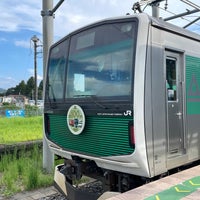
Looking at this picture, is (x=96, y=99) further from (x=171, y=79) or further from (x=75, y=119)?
(x=171, y=79)

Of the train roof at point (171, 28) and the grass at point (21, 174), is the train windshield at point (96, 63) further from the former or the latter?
the grass at point (21, 174)

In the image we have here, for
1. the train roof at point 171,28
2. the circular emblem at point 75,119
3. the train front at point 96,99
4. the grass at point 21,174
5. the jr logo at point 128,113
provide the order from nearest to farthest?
the jr logo at point 128,113 < the train front at point 96,99 < the train roof at point 171,28 < the circular emblem at point 75,119 < the grass at point 21,174

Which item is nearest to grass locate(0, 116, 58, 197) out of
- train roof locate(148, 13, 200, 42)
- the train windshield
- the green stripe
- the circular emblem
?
the green stripe

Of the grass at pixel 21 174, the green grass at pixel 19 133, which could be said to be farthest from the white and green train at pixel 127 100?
the green grass at pixel 19 133

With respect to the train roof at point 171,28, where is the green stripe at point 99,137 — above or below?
below

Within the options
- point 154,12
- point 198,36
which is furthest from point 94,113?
point 154,12

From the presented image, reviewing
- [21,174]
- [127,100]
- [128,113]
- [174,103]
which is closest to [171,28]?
[174,103]

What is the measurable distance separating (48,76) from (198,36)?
2.57 m

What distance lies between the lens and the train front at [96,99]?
12.5 feet

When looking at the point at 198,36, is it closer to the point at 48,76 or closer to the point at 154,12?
the point at 48,76

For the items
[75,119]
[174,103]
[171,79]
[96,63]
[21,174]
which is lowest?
[21,174]

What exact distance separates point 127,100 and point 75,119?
1.04 metres

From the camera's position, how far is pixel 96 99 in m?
4.19

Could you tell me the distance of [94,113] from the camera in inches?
164
